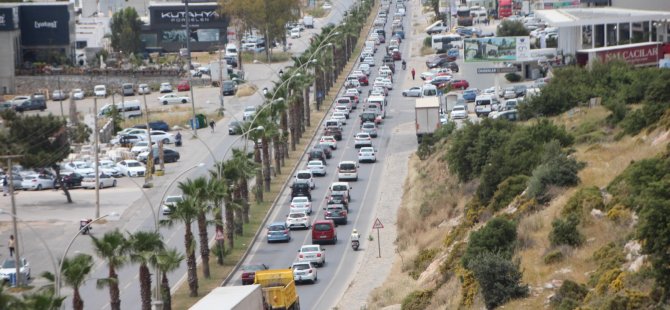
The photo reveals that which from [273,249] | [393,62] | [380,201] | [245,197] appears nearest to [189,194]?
[273,249]

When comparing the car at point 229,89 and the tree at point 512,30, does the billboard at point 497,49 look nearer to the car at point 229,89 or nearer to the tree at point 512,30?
the tree at point 512,30

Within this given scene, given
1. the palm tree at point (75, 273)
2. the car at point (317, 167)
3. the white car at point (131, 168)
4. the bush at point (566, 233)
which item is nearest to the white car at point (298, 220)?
the car at point (317, 167)

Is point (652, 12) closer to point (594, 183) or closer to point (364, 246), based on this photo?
point (364, 246)

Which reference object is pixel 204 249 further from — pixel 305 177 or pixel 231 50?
pixel 231 50

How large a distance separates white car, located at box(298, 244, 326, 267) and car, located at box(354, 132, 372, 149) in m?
35.0

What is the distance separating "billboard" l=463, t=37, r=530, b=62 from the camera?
401 feet

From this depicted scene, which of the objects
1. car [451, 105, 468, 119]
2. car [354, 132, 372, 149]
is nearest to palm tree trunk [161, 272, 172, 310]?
car [354, 132, 372, 149]

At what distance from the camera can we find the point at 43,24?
155500 mm

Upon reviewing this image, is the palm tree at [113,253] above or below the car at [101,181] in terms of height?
above

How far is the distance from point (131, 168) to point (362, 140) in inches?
606

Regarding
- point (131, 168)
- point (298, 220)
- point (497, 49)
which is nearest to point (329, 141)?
point (131, 168)

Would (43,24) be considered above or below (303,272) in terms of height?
above

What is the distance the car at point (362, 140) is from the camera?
335 ft

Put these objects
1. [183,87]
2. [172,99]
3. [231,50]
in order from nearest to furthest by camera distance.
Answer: [172,99] < [183,87] < [231,50]
